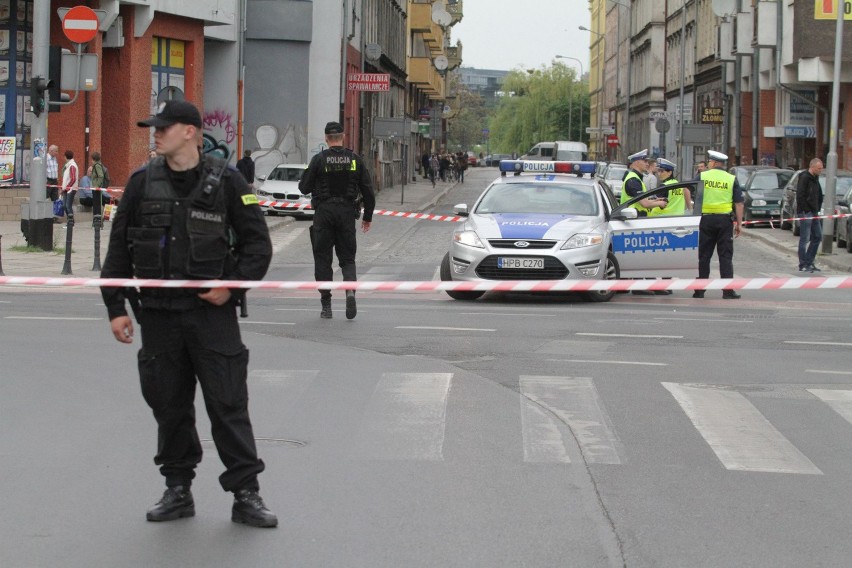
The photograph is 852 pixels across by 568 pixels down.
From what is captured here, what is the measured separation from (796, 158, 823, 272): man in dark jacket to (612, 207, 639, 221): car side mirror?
5.97m

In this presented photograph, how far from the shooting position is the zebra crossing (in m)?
7.49

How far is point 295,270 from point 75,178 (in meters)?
9.68

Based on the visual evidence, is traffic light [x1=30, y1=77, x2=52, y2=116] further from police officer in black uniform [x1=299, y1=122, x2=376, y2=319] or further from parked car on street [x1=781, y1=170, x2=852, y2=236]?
parked car on street [x1=781, y1=170, x2=852, y2=236]

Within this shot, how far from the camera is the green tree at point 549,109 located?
145 m

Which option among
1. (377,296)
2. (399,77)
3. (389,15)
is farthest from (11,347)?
(399,77)

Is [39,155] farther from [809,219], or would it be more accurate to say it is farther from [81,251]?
[809,219]

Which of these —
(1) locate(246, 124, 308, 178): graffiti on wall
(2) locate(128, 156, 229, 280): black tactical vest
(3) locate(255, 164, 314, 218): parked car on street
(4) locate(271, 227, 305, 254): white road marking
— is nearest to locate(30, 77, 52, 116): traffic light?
(4) locate(271, 227, 305, 254): white road marking

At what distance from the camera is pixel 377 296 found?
1694cm

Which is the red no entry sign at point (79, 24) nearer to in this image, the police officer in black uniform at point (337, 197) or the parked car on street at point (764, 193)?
the police officer in black uniform at point (337, 197)

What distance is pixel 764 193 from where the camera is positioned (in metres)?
36.0

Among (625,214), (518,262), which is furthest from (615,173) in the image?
(518,262)

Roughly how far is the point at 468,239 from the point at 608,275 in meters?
1.72

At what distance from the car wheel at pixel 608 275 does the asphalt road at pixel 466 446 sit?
85.7 inches

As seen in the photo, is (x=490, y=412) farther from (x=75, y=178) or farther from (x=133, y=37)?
(x=133, y=37)
